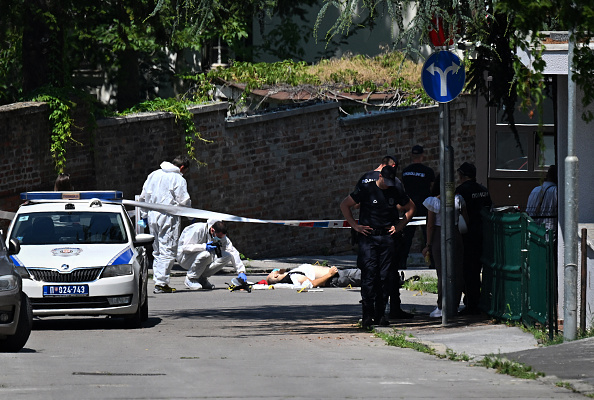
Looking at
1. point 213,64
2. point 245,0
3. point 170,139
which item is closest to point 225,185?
point 170,139

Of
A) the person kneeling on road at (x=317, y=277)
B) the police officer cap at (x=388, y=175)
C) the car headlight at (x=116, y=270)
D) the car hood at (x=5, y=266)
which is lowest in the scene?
the person kneeling on road at (x=317, y=277)

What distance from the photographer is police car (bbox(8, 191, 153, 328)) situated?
13.3 meters

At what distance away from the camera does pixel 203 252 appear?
1803cm

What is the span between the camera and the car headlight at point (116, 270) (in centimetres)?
1350

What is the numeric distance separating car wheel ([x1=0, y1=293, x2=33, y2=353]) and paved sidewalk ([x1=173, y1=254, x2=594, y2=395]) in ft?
13.0

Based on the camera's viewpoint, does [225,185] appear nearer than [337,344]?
No

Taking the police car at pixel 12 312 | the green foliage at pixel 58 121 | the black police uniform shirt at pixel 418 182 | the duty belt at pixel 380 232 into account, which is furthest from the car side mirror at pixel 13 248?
the black police uniform shirt at pixel 418 182

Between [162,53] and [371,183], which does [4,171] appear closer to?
[371,183]

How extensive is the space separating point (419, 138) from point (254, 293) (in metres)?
7.92

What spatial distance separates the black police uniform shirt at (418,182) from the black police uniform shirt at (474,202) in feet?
19.4

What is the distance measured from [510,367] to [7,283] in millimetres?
4800

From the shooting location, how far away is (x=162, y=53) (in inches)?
1299

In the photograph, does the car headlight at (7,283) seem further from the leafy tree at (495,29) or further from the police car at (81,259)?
the leafy tree at (495,29)

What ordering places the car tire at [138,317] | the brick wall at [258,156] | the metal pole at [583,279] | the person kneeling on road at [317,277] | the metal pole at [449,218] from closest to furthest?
the metal pole at [583,279] < the metal pole at [449,218] < the car tire at [138,317] < the person kneeling on road at [317,277] < the brick wall at [258,156]
